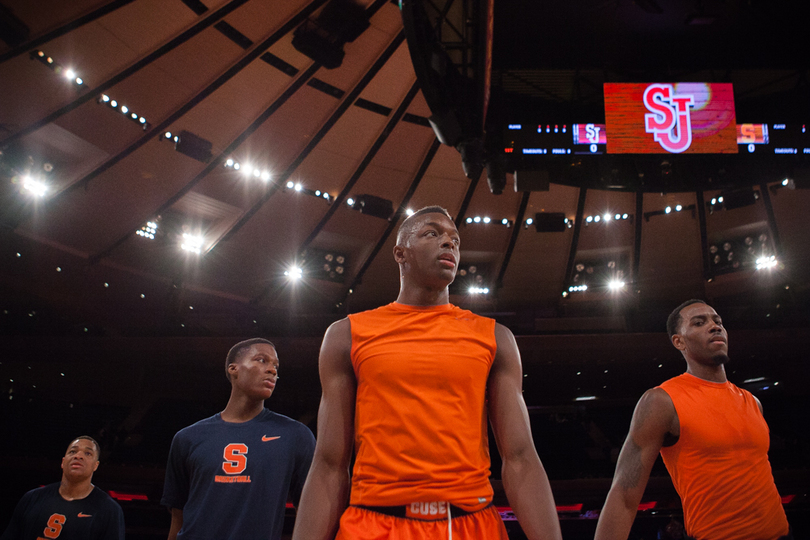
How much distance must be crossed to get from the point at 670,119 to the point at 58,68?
27.3ft

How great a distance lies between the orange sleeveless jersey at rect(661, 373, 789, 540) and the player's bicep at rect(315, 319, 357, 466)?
206 centimetres

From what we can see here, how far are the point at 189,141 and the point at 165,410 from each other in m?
8.20

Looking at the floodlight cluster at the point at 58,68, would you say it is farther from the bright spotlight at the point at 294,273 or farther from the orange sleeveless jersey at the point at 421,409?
the orange sleeveless jersey at the point at 421,409

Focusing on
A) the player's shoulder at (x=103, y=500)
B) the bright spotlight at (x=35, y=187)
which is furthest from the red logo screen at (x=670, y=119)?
the bright spotlight at (x=35, y=187)

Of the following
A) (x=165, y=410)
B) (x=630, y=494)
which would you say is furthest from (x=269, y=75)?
(x=165, y=410)

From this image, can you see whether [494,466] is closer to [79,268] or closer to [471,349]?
[79,268]

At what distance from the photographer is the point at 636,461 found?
9.75 feet

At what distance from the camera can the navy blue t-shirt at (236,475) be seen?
3055 millimetres

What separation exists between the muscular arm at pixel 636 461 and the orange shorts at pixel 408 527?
4.93ft

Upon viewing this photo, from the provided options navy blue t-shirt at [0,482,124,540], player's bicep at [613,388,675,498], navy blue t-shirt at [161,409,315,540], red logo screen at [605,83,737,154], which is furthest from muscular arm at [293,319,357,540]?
red logo screen at [605,83,737,154]

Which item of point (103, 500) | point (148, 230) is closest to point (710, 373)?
point (103, 500)

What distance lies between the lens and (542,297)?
14.9 meters

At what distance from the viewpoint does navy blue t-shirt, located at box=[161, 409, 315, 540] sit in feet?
10.0

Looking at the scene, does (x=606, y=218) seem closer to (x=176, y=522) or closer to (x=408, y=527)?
(x=176, y=522)
